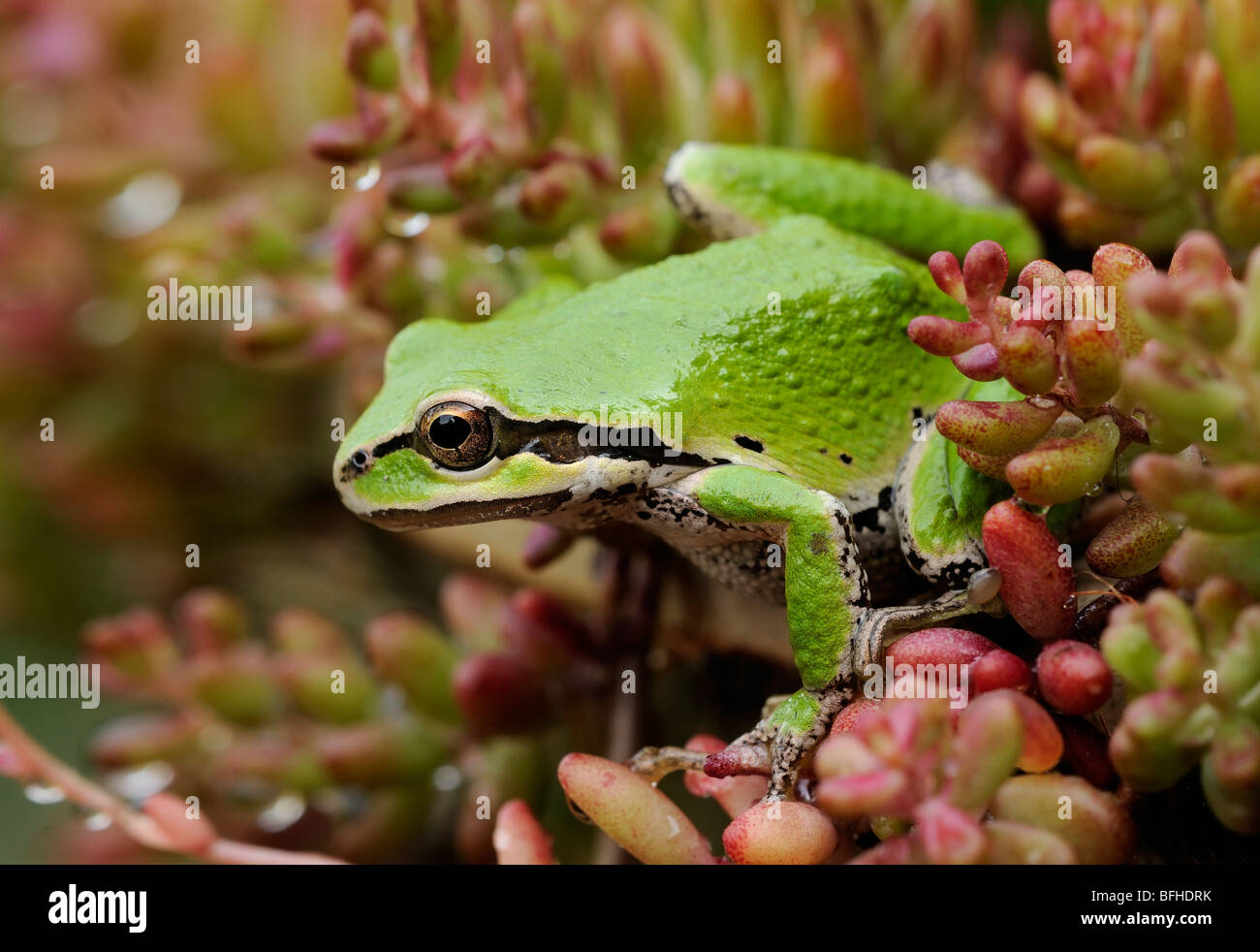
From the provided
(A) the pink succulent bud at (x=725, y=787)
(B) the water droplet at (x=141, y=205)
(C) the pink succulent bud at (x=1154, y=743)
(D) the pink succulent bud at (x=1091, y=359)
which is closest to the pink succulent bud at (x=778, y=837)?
(A) the pink succulent bud at (x=725, y=787)

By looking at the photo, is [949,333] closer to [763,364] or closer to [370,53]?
[763,364]

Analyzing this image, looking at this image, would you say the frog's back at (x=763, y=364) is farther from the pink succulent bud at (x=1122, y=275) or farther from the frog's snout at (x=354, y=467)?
the pink succulent bud at (x=1122, y=275)

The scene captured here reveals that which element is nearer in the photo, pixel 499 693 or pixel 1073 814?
pixel 1073 814

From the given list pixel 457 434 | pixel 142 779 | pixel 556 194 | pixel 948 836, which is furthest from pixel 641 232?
pixel 142 779

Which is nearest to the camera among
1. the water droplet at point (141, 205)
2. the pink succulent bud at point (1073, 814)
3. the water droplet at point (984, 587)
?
the pink succulent bud at point (1073, 814)
